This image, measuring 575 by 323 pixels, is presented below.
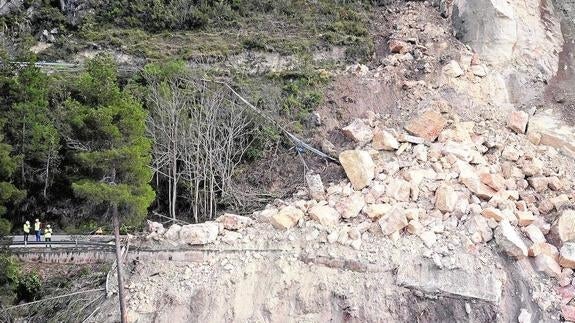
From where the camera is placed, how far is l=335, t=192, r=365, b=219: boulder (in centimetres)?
1947

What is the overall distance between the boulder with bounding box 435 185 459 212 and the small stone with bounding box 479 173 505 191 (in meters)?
1.28

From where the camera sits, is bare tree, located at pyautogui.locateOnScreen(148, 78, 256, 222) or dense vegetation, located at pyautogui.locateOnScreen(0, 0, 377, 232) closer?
dense vegetation, located at pyautogui.locateOnScreen(0, 0, 377, 232)

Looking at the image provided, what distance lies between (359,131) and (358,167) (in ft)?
8.04

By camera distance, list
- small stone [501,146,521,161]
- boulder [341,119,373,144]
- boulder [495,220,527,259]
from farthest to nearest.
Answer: boulder [341,119,373,144]
small stone [501,146,521,161]
boulder [495,220,527,259]

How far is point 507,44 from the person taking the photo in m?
25.7

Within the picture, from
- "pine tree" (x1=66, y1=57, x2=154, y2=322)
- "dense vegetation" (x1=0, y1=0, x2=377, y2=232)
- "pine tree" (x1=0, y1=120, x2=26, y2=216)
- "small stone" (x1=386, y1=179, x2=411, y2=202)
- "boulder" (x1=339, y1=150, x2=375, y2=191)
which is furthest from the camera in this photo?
"boulder" (x1=339, y1=150, x2=375, y2=191)

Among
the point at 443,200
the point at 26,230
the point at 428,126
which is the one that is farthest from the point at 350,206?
the point at 26,230

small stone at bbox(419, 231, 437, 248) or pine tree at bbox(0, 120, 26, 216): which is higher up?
pine tree at bbox(0, 120, 26, 216)

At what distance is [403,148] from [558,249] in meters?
5.87

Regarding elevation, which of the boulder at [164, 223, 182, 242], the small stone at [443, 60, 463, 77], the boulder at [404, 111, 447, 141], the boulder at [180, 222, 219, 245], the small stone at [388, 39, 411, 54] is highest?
the small stone at [388, 39, 411, 54]

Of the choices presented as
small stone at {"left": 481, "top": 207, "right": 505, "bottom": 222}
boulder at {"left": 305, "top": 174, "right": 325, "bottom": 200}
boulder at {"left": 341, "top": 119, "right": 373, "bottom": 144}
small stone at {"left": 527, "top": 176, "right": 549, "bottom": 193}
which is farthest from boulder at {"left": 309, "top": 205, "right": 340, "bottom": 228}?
small stone at {"left": 527, "top": 176, "right": 549, "bottom": 193}

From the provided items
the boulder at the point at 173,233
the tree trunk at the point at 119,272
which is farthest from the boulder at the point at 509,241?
the tree trunk at the point at 119,272

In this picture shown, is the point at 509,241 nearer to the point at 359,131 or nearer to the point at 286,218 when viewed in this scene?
the point at 286,218

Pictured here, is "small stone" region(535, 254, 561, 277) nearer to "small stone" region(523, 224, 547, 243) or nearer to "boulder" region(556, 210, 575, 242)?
"small stone" region(523, 224, 547, 243)
